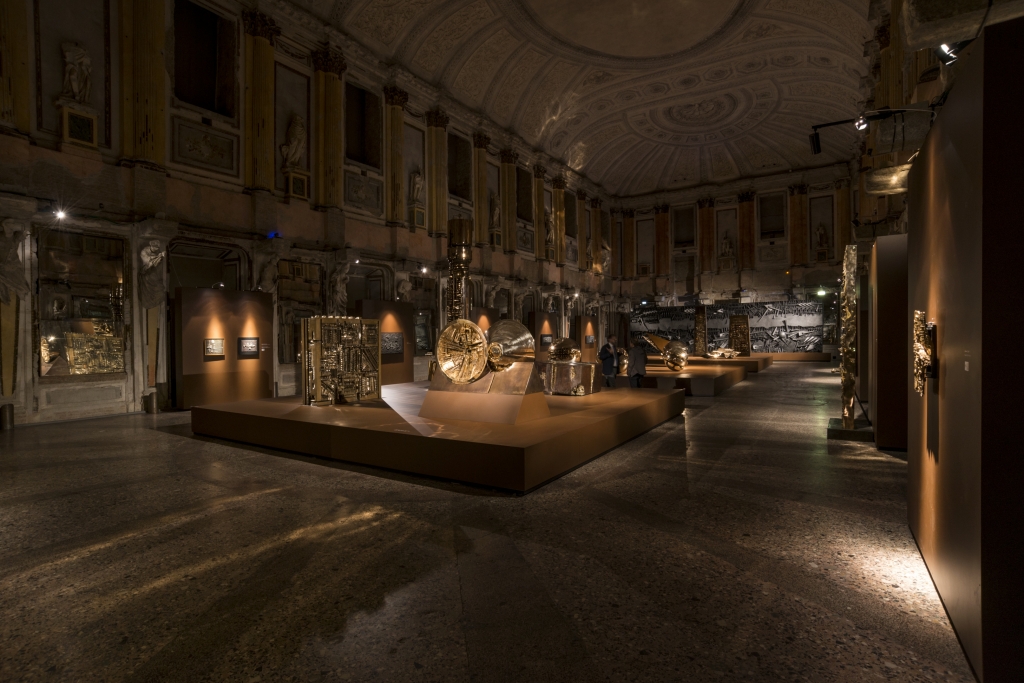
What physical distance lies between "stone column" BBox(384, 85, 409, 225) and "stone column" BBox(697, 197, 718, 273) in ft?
66.3

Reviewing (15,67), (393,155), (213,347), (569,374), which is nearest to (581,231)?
(393,155)

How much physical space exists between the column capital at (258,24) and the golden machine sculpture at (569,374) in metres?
10.6

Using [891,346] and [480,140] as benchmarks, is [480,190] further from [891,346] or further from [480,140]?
[891,346]

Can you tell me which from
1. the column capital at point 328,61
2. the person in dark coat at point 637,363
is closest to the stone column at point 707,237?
the person in dark coat at point 637,363

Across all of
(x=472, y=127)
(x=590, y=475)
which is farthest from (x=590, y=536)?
(x=472, y=127)

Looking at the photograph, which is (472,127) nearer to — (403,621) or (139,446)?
(139,446)

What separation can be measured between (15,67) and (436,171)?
10.7 metres

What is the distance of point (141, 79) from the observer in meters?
10.3

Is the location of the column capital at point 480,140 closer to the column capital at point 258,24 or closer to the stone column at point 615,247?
the column capital at point 258,24

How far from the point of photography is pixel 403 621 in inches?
97.0

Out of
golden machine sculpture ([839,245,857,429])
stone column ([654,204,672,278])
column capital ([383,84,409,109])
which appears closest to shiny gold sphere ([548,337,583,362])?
golden machine sculpture ([839,245,857,429])

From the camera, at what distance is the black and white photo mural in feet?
90.7

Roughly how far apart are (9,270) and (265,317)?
432 centimetres

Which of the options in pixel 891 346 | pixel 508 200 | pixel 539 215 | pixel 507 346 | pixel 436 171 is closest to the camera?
pixel 891 346
